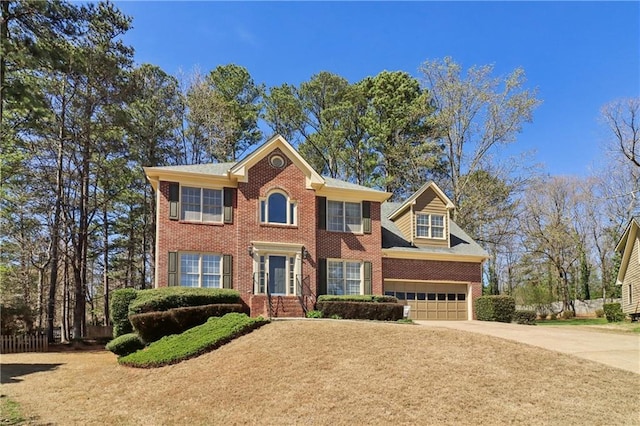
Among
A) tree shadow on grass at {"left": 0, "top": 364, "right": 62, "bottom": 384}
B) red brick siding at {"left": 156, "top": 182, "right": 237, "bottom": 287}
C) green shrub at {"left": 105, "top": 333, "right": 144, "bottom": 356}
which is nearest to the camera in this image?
tree shadow on grass at {"left": 0, "top": 364, "right": 62, "bottom": 384}

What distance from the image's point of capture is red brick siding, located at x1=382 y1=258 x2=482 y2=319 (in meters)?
24.9

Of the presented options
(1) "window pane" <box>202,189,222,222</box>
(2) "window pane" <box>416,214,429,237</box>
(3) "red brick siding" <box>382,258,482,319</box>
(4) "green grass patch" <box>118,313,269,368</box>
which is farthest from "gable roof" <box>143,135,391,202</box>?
(4) "green grass patch" <box>118,313,269,368</box>

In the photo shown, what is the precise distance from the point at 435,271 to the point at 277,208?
8512 millimetres

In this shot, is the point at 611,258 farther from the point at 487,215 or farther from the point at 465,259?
the point at 465,259

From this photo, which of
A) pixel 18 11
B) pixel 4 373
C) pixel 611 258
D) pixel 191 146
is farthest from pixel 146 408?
pixel 611 258

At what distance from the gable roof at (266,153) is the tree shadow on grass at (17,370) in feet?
31.1

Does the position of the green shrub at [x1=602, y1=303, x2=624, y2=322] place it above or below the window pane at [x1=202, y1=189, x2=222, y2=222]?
below

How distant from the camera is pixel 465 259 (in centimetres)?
2611

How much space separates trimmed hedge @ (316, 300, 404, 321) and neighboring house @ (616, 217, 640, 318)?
13.7m

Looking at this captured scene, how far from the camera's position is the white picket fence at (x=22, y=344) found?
2339 centimetres

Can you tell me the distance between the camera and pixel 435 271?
83.9 ft

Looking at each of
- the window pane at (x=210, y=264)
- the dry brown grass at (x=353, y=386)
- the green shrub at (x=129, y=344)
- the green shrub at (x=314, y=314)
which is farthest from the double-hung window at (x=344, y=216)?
the green shrub at (x=129, y=344)

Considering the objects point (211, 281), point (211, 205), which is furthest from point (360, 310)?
point (211, 205)

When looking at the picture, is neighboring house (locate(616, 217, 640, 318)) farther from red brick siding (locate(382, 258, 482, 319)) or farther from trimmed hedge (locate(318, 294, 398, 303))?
trimmed hedge (locate(318, 294, 398, 303))
